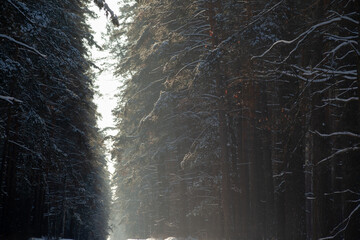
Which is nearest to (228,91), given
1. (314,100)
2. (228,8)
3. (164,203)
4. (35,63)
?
(228,8)

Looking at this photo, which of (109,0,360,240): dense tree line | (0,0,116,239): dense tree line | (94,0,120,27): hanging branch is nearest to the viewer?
(109,0,360,240): dense tree line

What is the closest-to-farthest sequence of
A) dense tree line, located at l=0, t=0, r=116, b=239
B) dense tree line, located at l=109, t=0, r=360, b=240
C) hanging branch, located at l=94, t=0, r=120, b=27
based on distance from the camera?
dense tree line, located at l=109, t=0, r=360, b=240 → hanging branch, located at l=94, t=0, r=120, b=27 → dense tree line, located at l=0, t=0, r=116, b=239

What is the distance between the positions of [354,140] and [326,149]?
3.00ft

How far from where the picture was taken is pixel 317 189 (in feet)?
31.5

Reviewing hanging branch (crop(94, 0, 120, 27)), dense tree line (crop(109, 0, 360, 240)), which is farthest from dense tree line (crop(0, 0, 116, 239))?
dense tree line (crop(109, 0, 360, 240))

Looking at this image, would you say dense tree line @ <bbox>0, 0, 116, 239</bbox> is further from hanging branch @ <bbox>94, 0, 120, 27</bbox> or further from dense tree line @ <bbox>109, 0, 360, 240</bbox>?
dense tree line @ <bbox>109, 0, 360, 240</bbox>

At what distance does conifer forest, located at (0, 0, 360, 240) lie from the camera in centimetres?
898

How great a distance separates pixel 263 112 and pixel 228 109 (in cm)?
142

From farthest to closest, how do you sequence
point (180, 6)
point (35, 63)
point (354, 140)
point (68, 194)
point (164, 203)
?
point (164, 203), point (68, 194), point (180, 6), point (35, 63), point (354, 140)

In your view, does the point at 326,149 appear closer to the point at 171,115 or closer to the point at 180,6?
the point at 180,6

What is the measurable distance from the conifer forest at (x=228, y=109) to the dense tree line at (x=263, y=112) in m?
0.06

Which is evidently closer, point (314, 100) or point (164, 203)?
point (314, 100)

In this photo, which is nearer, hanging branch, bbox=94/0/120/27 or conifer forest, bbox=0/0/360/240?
→ conifer forest, bbox=0/0/360/240

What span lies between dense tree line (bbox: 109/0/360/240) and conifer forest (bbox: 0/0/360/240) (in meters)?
0.06
